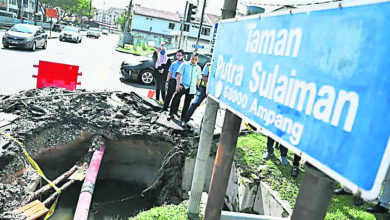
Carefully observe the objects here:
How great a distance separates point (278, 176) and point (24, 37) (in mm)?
17594

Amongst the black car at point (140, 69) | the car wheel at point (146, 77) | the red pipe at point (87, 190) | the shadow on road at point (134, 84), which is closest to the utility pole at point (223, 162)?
the red pipe at point (87, 190)

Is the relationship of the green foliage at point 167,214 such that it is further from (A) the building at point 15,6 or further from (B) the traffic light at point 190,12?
(A) the building at point 15,6

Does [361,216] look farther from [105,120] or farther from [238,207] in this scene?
[105,120]

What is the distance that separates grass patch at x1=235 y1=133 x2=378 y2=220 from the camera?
174 inches

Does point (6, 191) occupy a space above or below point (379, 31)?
below

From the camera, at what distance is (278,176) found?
522 cm

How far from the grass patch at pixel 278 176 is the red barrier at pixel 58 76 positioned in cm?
528

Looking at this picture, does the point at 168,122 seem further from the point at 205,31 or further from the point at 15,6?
the point at 15,6

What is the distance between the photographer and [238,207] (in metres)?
4.99

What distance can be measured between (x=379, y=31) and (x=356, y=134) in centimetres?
36

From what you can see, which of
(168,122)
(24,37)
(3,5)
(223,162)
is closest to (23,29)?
(24,37)

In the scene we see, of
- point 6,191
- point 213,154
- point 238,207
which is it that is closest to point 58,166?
point 6,191

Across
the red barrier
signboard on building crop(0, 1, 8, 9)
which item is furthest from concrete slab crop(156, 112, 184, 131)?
signboard on building crop(0, 1, 8, 9)

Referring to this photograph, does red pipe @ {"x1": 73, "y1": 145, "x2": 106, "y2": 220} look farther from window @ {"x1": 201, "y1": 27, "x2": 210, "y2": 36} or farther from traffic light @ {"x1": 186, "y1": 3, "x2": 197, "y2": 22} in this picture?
window @ {"x1": 201, "y1": 27, "x2": 210, "y2": 36}
